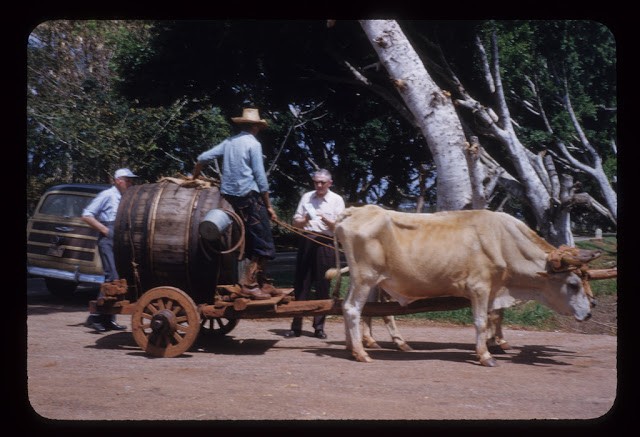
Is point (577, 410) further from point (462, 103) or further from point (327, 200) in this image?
point (462, 103)

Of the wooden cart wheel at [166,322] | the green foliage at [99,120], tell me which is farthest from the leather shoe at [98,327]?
the green foliage at [99,120]

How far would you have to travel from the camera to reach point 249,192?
22.9 ft

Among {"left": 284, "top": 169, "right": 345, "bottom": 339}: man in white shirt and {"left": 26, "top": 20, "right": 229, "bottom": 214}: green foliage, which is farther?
{"left": 26, "top": 20, "right": 229, "bottom": 214}: green foliage

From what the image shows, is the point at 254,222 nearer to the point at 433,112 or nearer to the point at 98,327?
the point at 98,327

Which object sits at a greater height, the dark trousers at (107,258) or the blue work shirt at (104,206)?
Result: the blue work shirt at (104,206)

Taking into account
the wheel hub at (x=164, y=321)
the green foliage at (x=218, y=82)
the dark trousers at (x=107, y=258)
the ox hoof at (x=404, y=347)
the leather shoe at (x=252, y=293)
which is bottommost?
the ox hoof at (x=404, y=347)

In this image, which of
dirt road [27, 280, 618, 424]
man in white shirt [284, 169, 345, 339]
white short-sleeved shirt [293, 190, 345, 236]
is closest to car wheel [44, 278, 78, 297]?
dirt road [27, 280, 618, 424]

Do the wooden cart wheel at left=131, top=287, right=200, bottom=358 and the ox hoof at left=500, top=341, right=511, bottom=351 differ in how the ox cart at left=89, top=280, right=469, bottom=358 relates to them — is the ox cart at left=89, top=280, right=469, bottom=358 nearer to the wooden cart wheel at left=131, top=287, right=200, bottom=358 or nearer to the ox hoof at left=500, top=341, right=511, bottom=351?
the wooden cart wheel at left=131, top=287, right=200, bottom=358

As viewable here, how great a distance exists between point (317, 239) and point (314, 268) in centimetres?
36

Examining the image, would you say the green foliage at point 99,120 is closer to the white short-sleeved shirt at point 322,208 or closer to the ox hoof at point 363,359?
the white short-sleeved shirt at point 322,208

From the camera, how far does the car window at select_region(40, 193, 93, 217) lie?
10984 mm

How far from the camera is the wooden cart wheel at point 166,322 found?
676cm

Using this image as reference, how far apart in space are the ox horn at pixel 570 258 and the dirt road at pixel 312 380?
3.28ft

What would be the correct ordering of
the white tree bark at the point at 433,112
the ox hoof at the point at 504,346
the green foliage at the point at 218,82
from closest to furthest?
the ox hoof at the point at 504,346 < the white tree bark at the point at 433,112 < the green foliage at the point at 218,82
